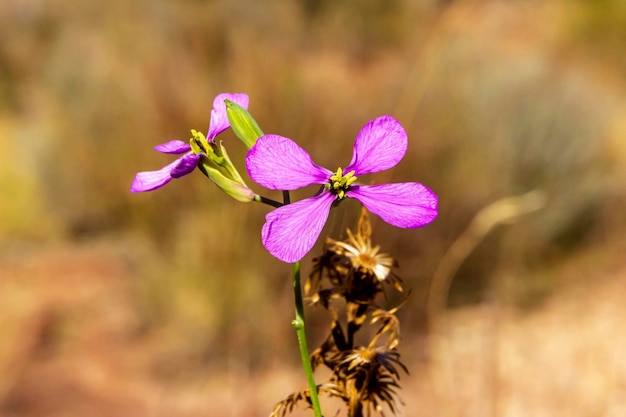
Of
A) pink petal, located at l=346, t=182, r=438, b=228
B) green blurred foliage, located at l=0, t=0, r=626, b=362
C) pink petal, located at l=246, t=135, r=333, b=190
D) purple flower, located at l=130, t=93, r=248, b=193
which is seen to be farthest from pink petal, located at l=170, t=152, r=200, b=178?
green blurred foliage, located at l=0, t=0, r=626, b=362

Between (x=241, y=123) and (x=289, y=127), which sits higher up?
(x=289, y=127)

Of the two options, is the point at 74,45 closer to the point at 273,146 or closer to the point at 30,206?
the point at 30,206

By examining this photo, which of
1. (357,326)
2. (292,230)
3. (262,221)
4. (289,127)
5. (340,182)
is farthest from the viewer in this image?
(289,127)

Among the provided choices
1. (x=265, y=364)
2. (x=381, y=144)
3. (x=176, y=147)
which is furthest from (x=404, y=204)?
(x=265, y=364)

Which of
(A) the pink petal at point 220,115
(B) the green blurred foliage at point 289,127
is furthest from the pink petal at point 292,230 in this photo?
(B) the green blurred foliage at point 289,127

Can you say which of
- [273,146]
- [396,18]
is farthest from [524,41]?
[273,146]

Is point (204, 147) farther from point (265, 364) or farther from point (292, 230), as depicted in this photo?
point (265, 364)
